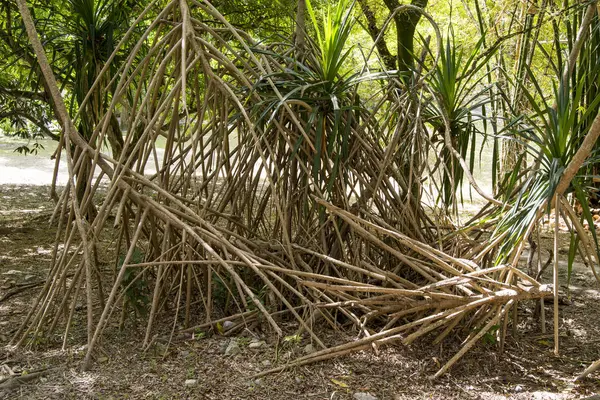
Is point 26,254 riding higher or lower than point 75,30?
lower

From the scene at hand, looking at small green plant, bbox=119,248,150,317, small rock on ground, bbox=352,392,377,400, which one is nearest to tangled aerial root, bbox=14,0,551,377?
small green plant, bbox=119,248,150,317

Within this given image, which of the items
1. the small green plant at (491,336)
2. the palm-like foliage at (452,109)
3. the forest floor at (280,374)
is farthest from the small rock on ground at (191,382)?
the palm-like foliage at (452,109)

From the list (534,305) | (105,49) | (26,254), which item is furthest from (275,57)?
(26,254)

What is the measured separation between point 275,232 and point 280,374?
2.96 ft

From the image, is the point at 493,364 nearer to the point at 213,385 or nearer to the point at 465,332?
the point at 465,332

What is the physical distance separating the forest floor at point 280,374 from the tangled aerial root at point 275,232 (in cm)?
9

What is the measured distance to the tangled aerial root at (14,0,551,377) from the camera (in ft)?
8.72

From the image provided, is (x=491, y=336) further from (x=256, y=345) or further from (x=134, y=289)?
(x=134, y=289)

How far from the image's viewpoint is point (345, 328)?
298 centimetres

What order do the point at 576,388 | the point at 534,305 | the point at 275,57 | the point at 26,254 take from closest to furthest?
the point at 576,388 → the point at 275,57 → the point at 534,305 → the point at 26,254

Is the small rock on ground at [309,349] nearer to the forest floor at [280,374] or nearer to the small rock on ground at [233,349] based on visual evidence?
the forest floor at [280,374]

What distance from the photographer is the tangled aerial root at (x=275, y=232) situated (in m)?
2.66

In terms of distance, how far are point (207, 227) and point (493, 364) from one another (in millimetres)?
1312

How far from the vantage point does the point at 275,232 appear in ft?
10.7
